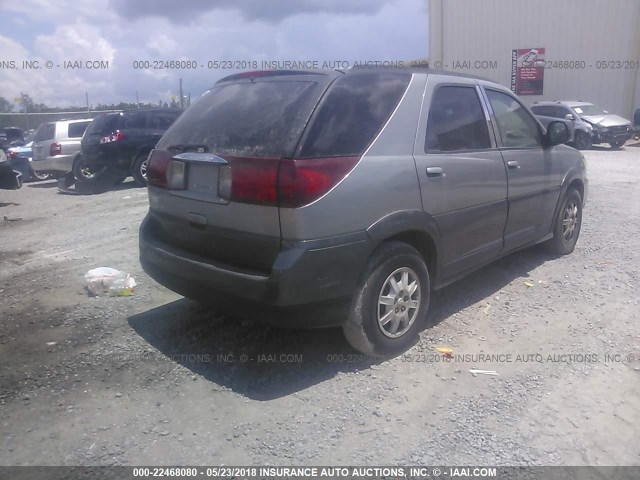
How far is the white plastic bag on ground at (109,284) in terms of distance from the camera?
187 inches

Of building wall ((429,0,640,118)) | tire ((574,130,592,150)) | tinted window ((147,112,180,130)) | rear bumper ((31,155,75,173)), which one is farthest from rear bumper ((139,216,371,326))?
building wall ((429,0,640,118))

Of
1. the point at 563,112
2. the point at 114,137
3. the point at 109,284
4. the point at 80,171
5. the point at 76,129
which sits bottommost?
the point at 109,284

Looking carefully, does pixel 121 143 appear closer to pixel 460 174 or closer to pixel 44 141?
pixel 44 141

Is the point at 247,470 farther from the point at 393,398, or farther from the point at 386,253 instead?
the point at 386,253

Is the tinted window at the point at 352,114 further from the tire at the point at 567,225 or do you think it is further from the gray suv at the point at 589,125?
the gray suv at the point at 589,125

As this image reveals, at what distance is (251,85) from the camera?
3.63 metres

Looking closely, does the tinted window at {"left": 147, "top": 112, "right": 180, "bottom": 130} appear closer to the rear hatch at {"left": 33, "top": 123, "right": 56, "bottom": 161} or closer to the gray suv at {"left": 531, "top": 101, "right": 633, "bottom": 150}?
the rear hatch at {"left": 33, "top": 123, "right": 56, "bottom": 161}

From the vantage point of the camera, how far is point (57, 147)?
13297mm

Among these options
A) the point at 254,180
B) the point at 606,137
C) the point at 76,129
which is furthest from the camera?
the point at 606,137

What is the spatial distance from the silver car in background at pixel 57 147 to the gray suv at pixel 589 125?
1393 centimetres

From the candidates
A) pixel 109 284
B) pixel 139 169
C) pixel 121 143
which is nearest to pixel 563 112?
pixel 139 169

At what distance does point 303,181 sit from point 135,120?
10078 mm

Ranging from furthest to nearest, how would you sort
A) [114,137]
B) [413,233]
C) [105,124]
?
[105,124] < [114,137] < [413,233]

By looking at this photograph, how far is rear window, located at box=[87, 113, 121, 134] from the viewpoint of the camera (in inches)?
457
